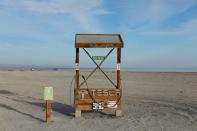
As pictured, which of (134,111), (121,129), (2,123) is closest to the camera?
(121,129)

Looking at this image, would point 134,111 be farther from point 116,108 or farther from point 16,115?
point 16,115

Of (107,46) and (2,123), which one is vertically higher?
(107,46)

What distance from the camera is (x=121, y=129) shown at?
38.2 feet

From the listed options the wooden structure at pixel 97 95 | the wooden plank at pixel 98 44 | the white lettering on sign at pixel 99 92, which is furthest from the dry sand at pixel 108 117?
the wooden plank at pixel 98 44

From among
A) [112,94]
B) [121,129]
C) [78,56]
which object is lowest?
[121,129]

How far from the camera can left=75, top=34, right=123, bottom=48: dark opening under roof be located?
13.7 meters

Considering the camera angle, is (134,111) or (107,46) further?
(134,111)

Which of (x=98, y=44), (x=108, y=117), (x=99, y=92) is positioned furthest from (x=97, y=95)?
(x=98, y=44)

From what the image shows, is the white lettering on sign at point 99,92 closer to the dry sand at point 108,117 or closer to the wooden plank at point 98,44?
the dry sand at point 108,117

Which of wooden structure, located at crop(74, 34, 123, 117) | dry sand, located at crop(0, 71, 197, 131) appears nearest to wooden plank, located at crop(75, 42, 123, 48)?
wooden structure, located at crop(74, 34, 123, 117)

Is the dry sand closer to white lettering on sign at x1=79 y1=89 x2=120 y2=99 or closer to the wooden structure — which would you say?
the wooden structure

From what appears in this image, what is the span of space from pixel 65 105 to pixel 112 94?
3.98 metres

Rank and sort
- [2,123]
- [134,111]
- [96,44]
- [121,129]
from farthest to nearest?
[134,111] → [96,44] → [2,123] → [121,129]

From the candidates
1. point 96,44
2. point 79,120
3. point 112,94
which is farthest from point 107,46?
point 79,120
